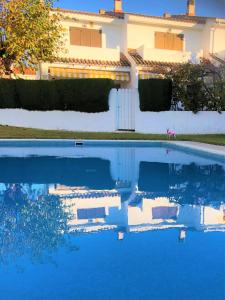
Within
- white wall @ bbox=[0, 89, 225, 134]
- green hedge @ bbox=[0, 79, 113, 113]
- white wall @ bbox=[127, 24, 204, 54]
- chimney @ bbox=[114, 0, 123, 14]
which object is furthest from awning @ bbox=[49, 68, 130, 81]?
chimney @ bbox=[114, 0, 123, 14]

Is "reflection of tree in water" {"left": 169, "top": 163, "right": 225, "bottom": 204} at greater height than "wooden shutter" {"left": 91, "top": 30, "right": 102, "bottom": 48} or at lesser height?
lesser

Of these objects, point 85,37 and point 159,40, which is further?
point 159,40

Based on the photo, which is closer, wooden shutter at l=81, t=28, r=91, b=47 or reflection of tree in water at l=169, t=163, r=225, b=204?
reflection of tree in water at l=169, t=163, r=225, b=204

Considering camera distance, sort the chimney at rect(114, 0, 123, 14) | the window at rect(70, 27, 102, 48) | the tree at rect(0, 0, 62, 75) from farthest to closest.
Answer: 1. the chimney at rect(114, 0, 123, 14)
2. the window at rect(70, 27, 102, 48)
3. the tree at rect(0, 0, 62, 75)

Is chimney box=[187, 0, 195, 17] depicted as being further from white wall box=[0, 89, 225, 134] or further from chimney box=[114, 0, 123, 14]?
white wall box=[0, 89, 225, 134]

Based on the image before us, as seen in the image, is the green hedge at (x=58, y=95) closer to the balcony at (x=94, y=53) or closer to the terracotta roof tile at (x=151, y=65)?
the balcony at (x=94, y=53)

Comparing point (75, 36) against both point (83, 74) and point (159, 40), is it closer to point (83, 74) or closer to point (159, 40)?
point (83, 74)

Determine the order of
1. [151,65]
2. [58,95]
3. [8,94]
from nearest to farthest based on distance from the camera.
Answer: [8,94] < [58,95] < [151,65]

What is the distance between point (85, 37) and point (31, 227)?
34.0 m

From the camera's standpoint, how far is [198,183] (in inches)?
439

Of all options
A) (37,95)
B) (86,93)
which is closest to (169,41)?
(86,93)

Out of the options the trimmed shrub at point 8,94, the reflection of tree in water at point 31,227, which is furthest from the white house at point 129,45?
the reflection of tree in water at point 31,227

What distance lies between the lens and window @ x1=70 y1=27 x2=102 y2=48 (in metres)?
37.1

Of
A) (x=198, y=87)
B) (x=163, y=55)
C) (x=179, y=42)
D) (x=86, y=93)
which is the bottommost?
(x=86, y=93)
